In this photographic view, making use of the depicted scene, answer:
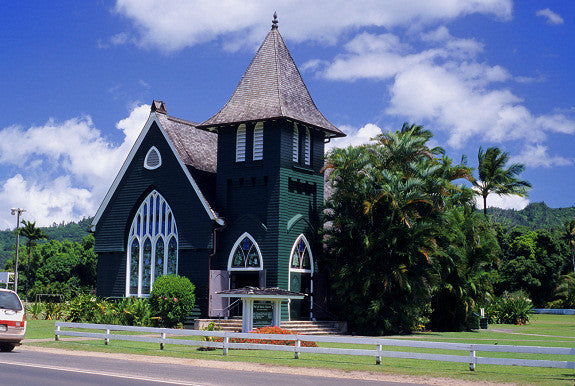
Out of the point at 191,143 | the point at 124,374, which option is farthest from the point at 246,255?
the point at 124,374

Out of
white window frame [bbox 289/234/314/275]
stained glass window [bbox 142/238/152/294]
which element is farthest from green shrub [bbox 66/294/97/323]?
white window frame [bbox 289/234/314/275]

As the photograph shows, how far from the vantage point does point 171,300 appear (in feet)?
104

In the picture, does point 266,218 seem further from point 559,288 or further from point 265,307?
point 559,288

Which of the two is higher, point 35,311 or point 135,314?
point 135,314

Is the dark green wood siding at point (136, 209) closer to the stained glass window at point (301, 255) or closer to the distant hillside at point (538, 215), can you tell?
the stained glass window at point (301, 255)

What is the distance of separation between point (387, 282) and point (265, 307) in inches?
276

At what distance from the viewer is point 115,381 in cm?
1439

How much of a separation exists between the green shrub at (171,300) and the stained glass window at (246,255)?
2710 mm

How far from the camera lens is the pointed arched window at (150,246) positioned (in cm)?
3522

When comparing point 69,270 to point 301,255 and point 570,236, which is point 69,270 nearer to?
point 301,255

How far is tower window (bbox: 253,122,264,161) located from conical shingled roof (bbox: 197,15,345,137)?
0.72 metres

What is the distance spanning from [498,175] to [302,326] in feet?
116

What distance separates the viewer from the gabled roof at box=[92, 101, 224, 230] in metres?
34.4

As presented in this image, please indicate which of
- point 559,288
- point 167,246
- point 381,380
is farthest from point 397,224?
point 559,288
